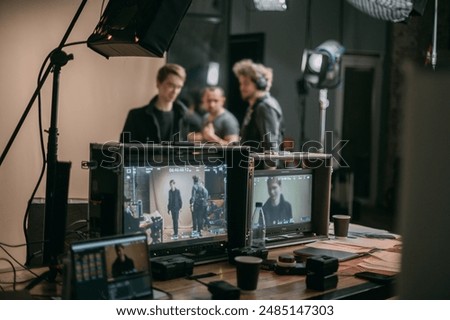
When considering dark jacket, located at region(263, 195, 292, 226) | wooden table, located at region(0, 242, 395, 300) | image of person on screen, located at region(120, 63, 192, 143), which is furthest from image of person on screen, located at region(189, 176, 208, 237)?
image of person on screen, located at region(120, 63, 192, 143)

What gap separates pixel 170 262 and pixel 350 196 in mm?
5017

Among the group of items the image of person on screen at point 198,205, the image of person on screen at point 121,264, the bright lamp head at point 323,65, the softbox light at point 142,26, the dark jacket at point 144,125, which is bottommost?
the image of person on screen at point 121,264

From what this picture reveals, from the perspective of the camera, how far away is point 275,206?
245 cm

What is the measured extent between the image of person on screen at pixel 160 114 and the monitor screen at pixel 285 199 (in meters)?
1.44

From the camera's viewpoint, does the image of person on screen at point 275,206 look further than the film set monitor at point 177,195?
Yes

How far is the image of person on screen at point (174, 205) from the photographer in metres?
2.03

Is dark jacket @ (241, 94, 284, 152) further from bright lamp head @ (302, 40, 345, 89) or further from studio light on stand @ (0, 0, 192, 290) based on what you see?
studio light on stand @ (0, 0, 192, 290)

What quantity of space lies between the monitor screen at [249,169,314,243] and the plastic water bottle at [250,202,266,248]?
0.04 m

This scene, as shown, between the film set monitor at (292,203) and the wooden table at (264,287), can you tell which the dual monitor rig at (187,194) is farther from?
the wooden table at (264,287)

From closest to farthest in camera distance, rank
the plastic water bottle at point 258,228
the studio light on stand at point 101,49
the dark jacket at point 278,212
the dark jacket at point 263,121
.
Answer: the studio light on stand at point 101,49 → the plastic water bottle at point 258,228 → the dark jacket at point 278,212 → the dark jacket at point 263,121

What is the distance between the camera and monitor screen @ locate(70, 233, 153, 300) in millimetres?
1487

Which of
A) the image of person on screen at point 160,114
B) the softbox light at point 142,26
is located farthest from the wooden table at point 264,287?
the image of person on screen at point 160,114

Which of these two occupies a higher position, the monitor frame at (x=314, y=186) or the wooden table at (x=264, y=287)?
the monitor frame at (x=314, y=186)

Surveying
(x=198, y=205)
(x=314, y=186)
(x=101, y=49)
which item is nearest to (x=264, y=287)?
(x=198, y=205)
